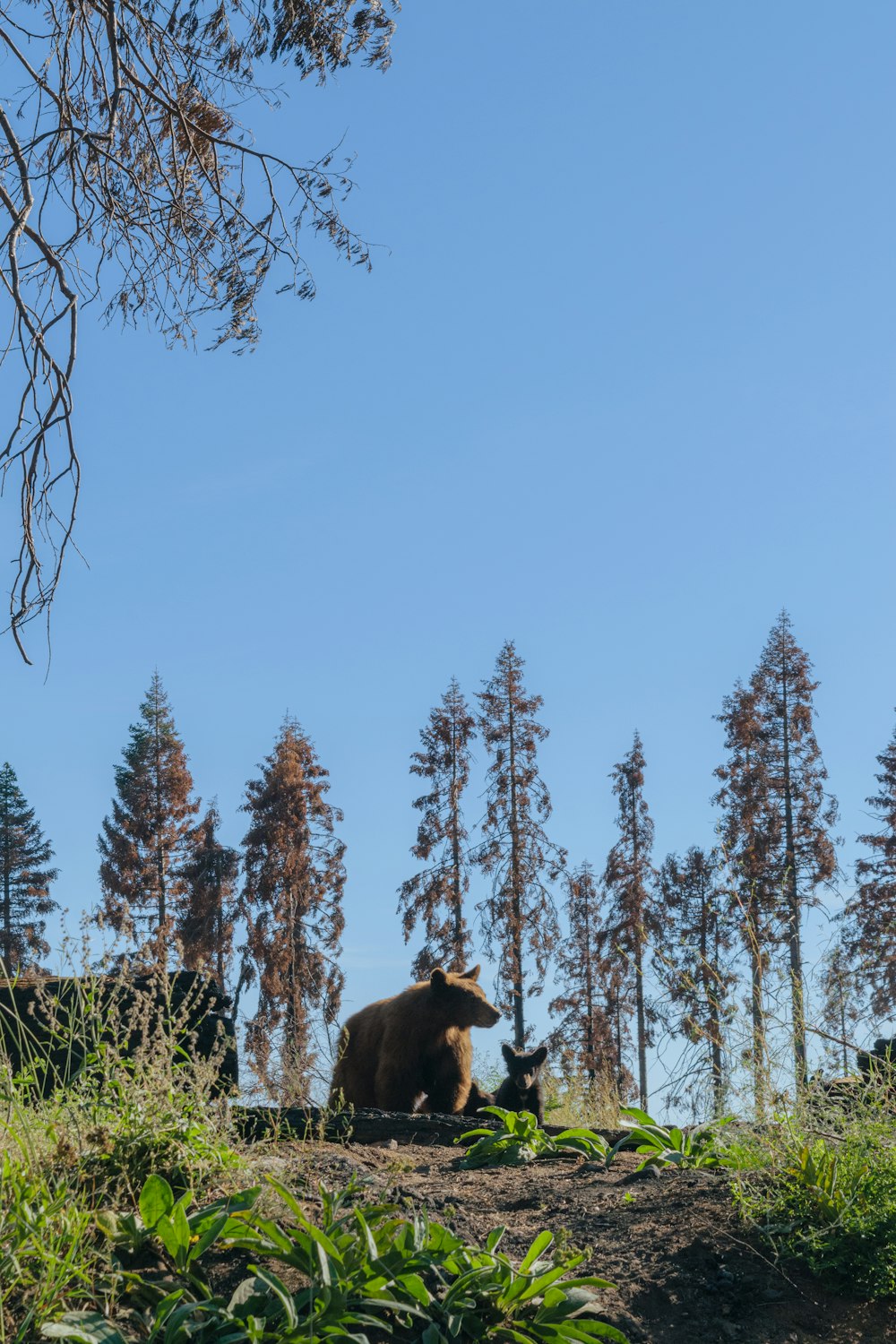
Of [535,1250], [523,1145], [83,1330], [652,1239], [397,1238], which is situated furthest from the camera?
[523,1145]

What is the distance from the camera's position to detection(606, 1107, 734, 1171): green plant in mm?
6613

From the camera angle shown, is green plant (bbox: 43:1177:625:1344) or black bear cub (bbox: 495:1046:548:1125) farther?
black bear cub (bbox: 495:1046:548:1125)

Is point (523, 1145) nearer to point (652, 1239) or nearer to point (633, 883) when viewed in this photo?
point (652, 1239)

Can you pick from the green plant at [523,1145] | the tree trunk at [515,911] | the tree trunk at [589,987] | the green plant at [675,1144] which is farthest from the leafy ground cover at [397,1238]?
the tree trunk at [589,987]

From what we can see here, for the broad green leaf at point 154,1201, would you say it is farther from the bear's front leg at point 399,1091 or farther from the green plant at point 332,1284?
the bear's front leg at point 399,1091

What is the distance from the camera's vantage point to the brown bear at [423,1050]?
10.6 metres

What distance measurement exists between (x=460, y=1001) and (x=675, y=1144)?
154 inches

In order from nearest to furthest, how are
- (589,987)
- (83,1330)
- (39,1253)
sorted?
1. (83,1330)
2. (39,1253)
3. (589,987)

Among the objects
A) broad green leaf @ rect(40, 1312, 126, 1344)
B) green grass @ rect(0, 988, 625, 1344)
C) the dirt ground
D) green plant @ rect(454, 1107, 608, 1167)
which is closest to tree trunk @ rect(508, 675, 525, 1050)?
green plant @ rect(454, 1107, 608, 1167)

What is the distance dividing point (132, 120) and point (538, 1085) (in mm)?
7974

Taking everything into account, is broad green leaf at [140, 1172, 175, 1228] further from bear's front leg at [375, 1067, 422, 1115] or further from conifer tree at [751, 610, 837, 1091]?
conifer tree at [751, 610, 837, 1091]

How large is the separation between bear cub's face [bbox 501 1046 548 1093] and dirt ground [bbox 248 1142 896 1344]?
105 inches

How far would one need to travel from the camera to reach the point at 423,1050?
10.6 meters

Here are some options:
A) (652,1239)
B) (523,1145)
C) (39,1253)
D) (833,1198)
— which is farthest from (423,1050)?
(39,1253)
